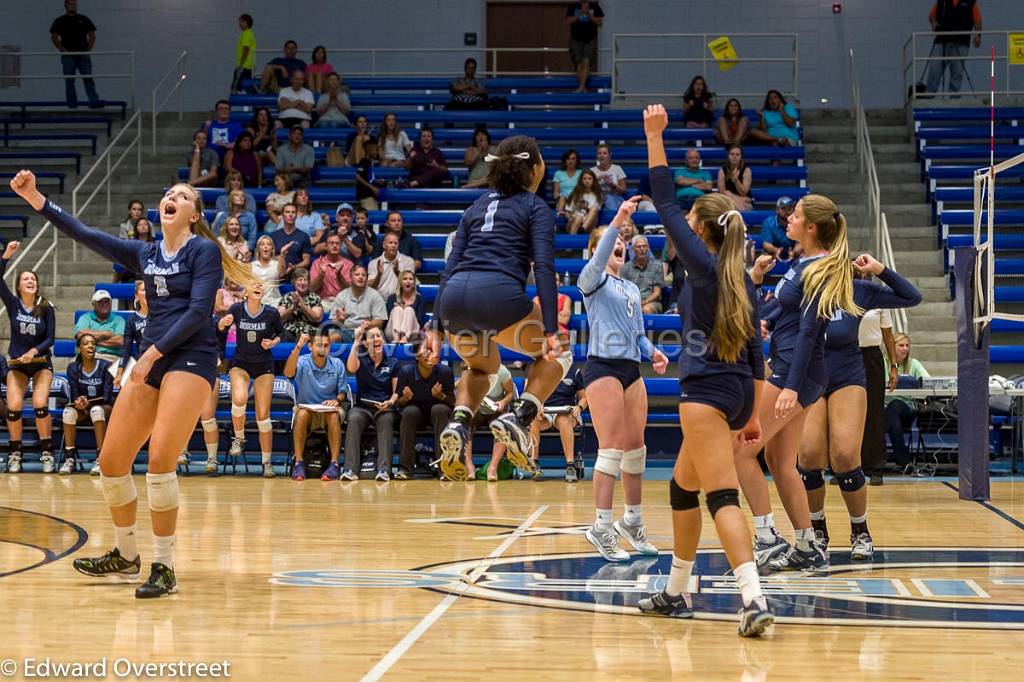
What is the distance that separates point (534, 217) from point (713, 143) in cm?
1267

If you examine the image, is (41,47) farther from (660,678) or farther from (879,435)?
(660,678)

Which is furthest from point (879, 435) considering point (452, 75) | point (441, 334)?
point (452, 75)

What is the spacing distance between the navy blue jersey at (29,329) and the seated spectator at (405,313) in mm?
3805

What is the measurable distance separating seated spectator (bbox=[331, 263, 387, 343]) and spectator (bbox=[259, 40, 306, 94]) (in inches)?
254

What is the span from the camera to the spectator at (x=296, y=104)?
18.5 m

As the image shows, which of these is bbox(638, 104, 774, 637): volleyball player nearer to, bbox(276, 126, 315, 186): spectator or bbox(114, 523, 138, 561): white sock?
bbox(114, 523, 138, 561): white sock

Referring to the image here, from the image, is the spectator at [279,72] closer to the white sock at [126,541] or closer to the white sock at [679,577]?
the white sock at [126,541]

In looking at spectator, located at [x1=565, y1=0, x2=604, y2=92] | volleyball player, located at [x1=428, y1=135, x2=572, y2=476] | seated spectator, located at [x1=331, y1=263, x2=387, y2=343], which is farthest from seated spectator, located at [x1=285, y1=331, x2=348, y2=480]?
spectator, located at [x1=565, y1=0, x2=604, y2=92]

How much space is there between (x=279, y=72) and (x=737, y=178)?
7.99m

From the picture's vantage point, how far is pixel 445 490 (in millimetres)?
11453

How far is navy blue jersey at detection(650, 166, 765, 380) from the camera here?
17.1 ft

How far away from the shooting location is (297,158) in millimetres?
17406

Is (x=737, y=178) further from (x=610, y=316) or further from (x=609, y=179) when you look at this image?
(x=610, y=316)

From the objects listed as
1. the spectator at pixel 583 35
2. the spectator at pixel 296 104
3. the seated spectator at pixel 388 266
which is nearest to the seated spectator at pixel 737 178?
the spectator at pixel 583 35
